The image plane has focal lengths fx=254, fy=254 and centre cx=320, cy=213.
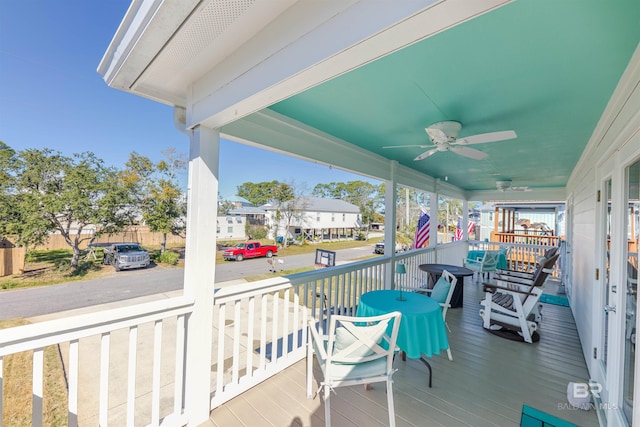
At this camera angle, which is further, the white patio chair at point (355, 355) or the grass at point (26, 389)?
the grass at point (26, 389)

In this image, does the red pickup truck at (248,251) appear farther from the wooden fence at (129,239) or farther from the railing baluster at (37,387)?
the railing baluster at (37,387)

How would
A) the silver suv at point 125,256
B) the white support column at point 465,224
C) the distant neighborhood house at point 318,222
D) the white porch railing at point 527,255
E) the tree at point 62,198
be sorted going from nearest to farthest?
the tree at point 62,198 → the silver suv at point 125,256 → the white porch railing at point 527,255 → the white support column at point 465,224 → the distant neighborhood house at point 318,222

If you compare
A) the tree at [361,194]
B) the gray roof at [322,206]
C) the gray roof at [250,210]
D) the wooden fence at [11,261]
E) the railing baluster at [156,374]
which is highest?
the tree at [361,194]

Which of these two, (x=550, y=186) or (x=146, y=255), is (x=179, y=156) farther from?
(x=550, y=186)

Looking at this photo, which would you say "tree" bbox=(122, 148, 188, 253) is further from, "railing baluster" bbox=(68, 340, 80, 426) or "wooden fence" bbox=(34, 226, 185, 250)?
"railing baluster" bbox=(68, 340, 80, 426)

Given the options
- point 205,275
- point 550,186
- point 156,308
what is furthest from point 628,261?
point 550,186

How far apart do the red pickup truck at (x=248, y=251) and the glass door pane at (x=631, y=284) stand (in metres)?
5.26

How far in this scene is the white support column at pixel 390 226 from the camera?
14.6 ft

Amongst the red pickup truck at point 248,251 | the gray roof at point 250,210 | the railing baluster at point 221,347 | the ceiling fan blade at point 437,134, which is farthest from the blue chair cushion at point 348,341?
the gray roof at point 250,210

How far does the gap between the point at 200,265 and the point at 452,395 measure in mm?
2457

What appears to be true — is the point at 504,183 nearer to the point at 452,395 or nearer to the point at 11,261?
the point at 452,395

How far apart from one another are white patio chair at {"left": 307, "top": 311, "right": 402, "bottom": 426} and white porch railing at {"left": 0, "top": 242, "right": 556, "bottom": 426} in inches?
28.9

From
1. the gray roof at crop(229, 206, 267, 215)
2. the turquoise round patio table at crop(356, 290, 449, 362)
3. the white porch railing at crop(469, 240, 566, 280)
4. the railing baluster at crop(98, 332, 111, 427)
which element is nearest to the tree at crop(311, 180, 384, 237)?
the gray roof at crop(229, 206, 267, 215)

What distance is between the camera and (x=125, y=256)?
3633 mm
